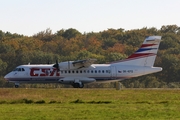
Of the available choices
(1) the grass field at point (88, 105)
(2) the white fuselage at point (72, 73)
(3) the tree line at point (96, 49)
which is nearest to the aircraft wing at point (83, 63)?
(2) the white fuselage at point (72, 73)

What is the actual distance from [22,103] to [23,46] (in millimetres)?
69973

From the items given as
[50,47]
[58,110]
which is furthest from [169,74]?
[58,110]

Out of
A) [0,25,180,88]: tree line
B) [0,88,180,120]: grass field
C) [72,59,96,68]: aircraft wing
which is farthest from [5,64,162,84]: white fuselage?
[0,25,180,88]: tree line

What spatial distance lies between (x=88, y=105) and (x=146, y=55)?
780 inches

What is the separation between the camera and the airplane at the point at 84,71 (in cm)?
5456

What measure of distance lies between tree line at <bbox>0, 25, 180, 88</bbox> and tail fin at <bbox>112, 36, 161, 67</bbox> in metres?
19.8

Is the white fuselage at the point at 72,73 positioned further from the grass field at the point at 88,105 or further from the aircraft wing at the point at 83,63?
the grass field at the point at 88,105

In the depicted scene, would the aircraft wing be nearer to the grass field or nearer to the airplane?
the airplane

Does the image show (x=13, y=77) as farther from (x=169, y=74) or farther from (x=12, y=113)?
(x=169, y=74)

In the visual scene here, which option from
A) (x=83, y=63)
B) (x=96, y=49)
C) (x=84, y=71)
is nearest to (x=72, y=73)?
(x=84, y=71)

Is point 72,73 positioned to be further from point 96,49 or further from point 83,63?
point 96,49

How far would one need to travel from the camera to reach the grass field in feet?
102

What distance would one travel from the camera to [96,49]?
112m

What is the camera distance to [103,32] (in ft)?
463
